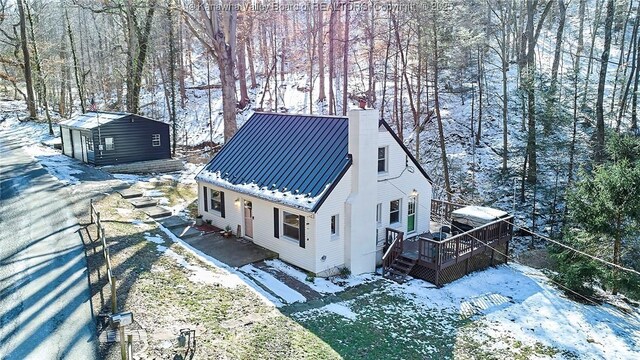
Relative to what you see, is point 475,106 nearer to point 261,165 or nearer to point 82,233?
point 261,165

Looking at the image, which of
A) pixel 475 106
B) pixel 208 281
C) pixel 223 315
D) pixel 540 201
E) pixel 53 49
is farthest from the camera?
pixel 53 49

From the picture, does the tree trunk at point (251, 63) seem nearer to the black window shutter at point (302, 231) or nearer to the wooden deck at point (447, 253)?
the wooden deck at point (447, 253)

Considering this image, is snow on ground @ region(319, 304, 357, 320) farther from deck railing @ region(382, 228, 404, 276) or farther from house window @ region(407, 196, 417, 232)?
house window @ region(407, 196, 417, 232)

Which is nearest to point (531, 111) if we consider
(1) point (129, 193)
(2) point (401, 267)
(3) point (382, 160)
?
(3) point (382, 160)

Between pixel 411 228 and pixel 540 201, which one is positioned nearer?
pixel 411 228

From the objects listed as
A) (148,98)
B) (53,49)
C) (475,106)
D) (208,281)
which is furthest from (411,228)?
(53,49)


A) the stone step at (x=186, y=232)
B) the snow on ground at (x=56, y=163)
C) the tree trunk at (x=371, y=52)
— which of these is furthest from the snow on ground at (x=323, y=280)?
the tree trunk at (x=371, y=52)
